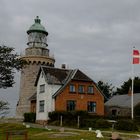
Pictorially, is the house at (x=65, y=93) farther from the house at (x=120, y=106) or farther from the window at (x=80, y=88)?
the house at (x=120, y=106)

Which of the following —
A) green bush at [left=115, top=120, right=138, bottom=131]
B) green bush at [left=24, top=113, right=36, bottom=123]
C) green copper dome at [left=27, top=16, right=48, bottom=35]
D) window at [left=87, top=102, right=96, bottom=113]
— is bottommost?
green bush at [left=115, top=120, right=138, bottom=131]

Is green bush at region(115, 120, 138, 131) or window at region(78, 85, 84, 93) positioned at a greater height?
window at region(78, 85, 84, 93)

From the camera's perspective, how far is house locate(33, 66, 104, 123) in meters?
57.8

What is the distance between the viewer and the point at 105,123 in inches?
1794

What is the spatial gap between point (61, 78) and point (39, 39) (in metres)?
15.6

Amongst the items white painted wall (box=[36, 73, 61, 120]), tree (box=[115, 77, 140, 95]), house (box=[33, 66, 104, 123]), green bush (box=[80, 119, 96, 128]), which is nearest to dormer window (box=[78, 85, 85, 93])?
house (box=[33, 66, 104, 123])

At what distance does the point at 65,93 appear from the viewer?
58.0 m

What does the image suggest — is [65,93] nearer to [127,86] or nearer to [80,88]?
[80,88]

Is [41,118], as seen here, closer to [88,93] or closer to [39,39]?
[88,93]

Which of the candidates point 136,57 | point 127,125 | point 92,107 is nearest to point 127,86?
point 92,107

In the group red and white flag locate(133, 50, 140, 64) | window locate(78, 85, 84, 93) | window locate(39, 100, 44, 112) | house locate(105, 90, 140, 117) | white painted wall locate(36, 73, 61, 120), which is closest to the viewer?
red and white flag locate(133, 50, 140, 64)

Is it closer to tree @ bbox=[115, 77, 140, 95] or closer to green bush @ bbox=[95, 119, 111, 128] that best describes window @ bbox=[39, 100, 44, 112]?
green bush @ bbox=[95, 119, 111, 128]

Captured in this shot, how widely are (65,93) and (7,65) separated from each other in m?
13.5

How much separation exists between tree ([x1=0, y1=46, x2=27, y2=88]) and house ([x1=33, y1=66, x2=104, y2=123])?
11124mm
